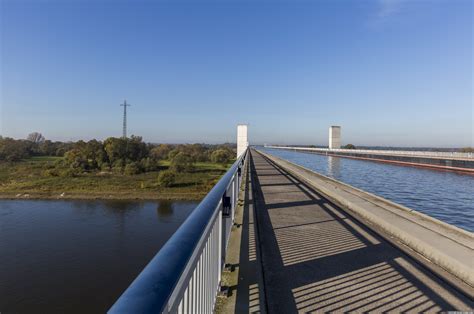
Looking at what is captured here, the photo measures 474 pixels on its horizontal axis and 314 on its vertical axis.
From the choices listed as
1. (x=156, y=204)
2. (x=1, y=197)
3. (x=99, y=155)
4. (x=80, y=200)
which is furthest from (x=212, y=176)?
(x=1, y=197)

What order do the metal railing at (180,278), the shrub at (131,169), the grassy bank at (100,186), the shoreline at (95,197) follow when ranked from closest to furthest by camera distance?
1. the metal railing at (180,278)
2. the shoreline at (95,197)
3. the grassy bank at (100,186)
4. the shrub at (131,169)

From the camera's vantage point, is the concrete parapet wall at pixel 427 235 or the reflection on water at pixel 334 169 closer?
the concrete parapet wall at pixel 427 235

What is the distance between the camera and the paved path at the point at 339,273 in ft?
9.59

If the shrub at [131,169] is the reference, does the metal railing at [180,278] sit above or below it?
above

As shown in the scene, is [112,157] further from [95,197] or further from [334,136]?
[334,136]

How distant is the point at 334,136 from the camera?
348 feet

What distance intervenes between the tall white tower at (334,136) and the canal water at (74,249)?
7018cm

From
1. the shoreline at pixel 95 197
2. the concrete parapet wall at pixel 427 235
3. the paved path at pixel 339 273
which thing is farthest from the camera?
the shoreline at pixel 95 197

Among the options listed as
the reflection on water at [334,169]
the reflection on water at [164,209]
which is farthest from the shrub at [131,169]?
the reflection on water at [334,169]

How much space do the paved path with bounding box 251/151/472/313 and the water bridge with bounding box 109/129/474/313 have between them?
1cm

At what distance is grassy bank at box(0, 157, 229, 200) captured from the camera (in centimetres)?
5800

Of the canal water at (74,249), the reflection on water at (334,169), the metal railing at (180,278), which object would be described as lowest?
the canal water at (74,249)

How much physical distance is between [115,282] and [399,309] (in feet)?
84.7

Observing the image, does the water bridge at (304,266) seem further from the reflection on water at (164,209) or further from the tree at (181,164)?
the tree at (181,164)
